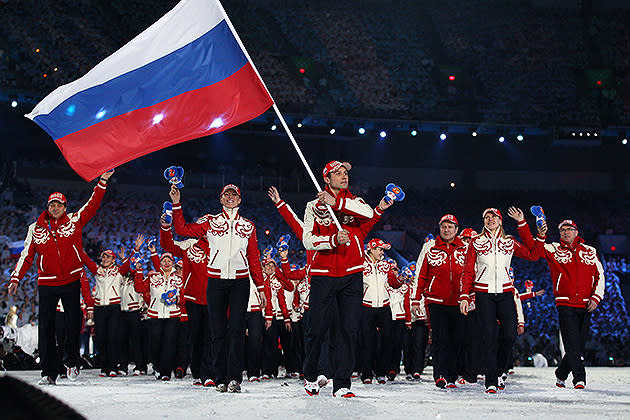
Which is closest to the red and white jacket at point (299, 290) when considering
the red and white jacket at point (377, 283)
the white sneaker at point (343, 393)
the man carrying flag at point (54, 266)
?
the red and white jacket at point (377, 283)

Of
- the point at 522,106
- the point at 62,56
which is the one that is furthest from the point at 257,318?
the point at 522,106

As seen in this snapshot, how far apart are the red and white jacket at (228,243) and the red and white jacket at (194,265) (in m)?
1.35

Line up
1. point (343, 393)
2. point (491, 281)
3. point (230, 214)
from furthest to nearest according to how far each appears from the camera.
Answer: point (491, 281)
point (230, 214)
point (343, 393)

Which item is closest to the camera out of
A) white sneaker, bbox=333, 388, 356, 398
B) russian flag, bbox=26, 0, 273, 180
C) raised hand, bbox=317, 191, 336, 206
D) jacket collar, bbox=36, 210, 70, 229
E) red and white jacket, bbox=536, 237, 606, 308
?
raised hand, bbox=317, 191, 336, 206

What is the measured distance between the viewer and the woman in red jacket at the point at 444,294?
9.84 meters

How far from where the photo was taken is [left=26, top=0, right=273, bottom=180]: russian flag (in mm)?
7539

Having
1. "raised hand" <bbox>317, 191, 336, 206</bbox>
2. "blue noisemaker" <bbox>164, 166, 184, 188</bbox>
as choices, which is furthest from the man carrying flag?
"raised hand" <bbox>317, 191, 336, 206</bbox>

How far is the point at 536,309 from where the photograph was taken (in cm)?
2428

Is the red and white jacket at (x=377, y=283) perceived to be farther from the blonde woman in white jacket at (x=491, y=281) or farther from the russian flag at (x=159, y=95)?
the russian flag at (x=159, y=95)

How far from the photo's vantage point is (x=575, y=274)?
10.1 meters

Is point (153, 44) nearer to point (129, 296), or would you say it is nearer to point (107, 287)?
point (107, 287)

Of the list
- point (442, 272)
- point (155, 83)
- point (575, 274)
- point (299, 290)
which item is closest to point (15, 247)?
point (299, 290)

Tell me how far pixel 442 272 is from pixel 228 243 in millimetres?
3202

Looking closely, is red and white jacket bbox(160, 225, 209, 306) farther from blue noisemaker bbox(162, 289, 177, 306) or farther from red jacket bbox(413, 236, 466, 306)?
red jacket bbox(413, 236, 466, 306)
